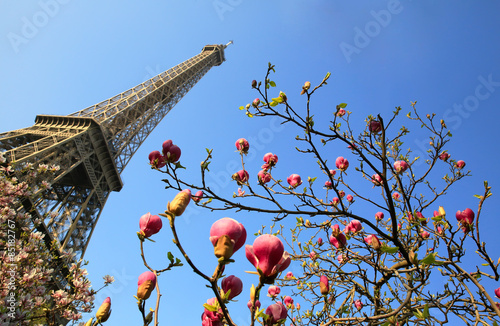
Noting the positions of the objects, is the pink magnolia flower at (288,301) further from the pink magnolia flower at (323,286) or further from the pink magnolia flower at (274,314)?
the pink magnolia flower at (274,314)

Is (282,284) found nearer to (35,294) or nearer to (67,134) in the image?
(35,294)

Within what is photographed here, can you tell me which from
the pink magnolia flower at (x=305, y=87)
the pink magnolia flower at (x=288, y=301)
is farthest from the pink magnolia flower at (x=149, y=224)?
the pink magnolia flower at (x=288, y=301)

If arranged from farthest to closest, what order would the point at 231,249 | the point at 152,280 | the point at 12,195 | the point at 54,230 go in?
the point at 54,230, the point at 12,195, the point at 152,280, the point at 231,249

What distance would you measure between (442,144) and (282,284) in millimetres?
3285

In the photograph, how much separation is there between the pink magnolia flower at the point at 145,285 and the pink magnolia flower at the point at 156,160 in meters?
1.25

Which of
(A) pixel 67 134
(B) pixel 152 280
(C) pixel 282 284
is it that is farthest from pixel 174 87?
(B) pixel 152 280

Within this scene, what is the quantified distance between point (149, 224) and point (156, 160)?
0.97m

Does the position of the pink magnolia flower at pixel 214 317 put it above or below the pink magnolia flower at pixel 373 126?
below

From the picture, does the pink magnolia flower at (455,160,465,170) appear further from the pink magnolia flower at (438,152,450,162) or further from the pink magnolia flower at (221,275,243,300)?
the pink magnolia flower at (221,275,243,300)

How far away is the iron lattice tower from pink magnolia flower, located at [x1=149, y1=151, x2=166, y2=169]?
10017 millimetres

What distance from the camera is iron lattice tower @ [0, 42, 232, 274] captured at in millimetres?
12680

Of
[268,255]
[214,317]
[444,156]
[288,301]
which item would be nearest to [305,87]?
[268,255]

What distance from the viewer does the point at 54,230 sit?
43.3 feet

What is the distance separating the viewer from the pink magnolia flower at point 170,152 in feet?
7.48
